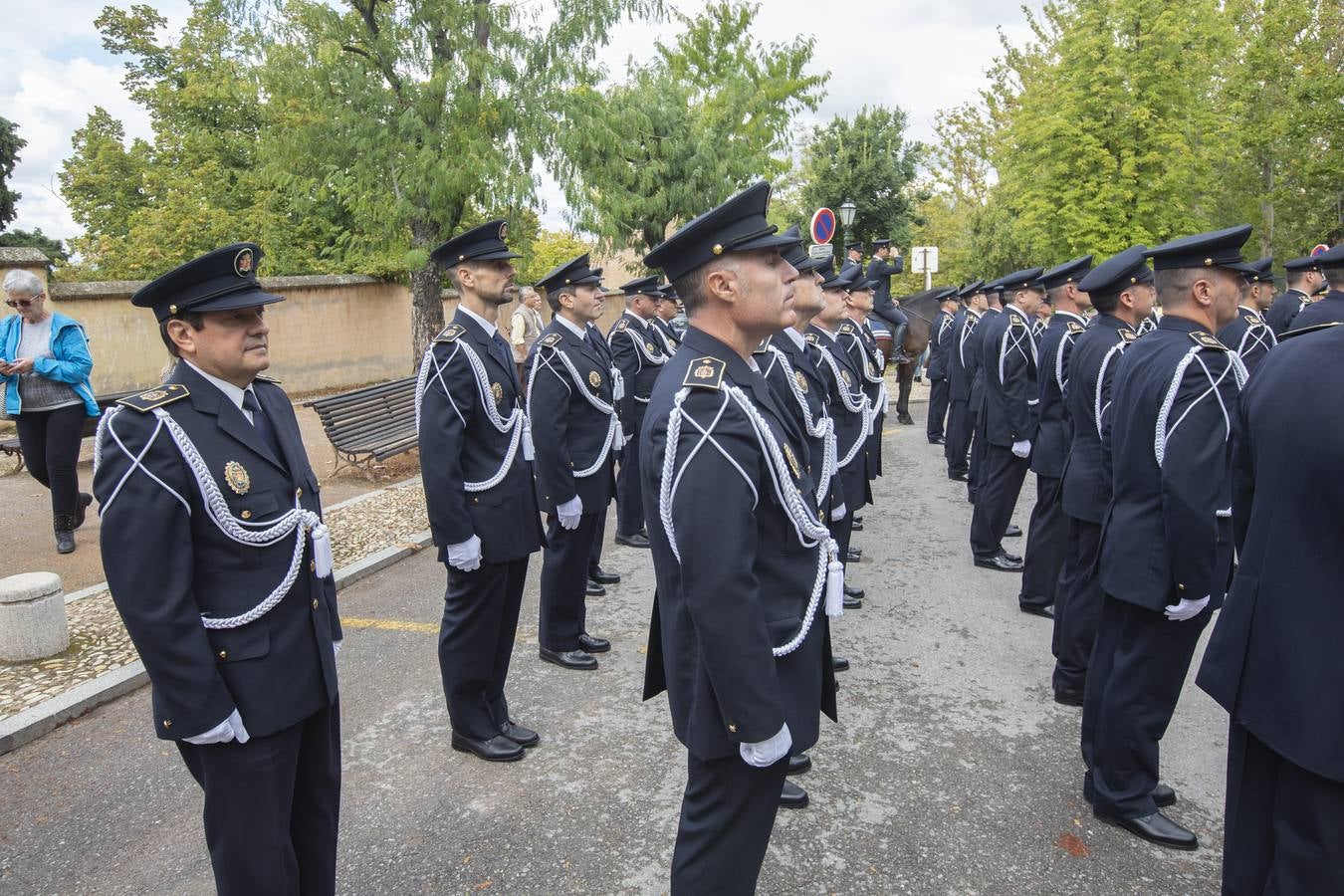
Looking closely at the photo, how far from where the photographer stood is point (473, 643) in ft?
13.0

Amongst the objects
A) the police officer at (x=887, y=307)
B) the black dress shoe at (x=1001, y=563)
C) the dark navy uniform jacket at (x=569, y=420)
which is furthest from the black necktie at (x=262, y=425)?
the police officer at (x=887, y=307)

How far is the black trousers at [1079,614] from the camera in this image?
14.4ft

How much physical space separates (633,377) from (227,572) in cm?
578

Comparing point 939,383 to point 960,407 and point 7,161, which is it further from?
point 7,161

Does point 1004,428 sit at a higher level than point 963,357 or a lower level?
lower

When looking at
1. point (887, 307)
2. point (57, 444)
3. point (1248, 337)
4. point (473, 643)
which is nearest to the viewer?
point (473, 643)

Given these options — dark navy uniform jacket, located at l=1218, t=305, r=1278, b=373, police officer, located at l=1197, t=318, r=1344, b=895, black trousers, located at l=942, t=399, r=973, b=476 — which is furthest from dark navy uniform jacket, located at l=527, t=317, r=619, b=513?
black trousers, located at l=942, t=399, r=973, b=476

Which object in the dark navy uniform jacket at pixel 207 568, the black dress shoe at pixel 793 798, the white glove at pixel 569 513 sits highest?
the dark navy uniform jacket at pixel 207 568

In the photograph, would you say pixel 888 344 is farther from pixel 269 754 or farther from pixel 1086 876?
pixel 269 754

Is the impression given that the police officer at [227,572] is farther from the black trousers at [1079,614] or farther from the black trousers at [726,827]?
the black trousers at [1079,614]

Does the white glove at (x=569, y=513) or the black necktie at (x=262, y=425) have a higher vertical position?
the black necktie at (x=262, y=425)

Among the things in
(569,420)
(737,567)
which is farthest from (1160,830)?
(569,420)

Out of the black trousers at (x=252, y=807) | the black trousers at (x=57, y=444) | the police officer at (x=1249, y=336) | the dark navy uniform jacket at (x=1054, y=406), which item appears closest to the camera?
the black trousers at (x=252, y=807)

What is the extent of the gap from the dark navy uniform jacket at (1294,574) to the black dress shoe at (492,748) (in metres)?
2.80
